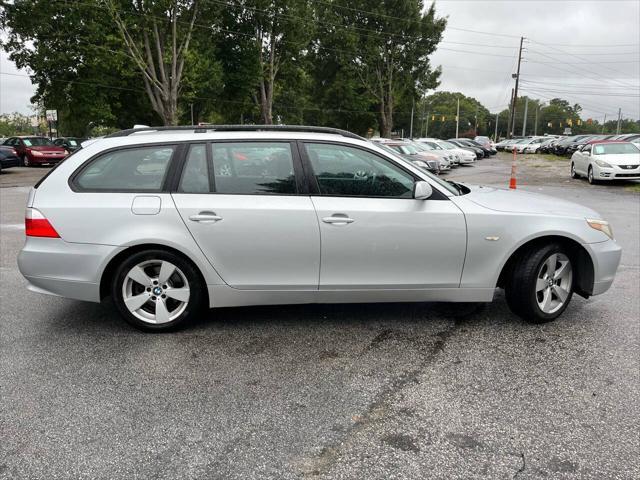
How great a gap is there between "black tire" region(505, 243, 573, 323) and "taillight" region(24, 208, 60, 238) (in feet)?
12.0

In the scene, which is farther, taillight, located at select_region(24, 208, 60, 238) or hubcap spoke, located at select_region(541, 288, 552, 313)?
hubcap spoke, located at select_region(541, 288, 552, 313)

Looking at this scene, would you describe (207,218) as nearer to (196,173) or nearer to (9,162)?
(196,173)

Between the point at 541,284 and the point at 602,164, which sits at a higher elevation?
the point at 602,164

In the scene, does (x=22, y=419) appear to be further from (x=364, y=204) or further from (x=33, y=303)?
(x=364, y=204)

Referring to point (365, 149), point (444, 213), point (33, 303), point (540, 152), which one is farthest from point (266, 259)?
point (540, 152)

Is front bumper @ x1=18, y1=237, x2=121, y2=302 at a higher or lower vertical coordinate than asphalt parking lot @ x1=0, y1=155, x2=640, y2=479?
higher

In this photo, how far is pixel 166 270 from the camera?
405cm

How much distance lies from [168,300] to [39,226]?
1137 millimetres

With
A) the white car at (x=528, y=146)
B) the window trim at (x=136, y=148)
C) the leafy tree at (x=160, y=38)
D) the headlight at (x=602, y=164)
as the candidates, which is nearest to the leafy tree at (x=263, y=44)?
the leafy tree at (x=160, y=38)

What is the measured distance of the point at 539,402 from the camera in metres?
3.13

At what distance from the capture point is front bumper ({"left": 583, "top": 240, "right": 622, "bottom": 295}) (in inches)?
168

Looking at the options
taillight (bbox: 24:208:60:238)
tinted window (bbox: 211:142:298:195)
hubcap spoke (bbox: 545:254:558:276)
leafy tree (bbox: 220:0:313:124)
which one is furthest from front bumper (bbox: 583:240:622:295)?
leafy tree (bbox: 220:0:313:124)

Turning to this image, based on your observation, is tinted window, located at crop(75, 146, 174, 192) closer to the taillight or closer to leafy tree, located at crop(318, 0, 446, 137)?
the taillight

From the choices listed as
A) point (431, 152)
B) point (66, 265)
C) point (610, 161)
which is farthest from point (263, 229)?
point (431, 152)
